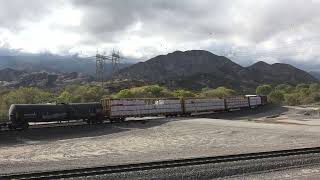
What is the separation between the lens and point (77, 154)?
28.8 m

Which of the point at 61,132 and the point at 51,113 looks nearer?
the point at 61,132

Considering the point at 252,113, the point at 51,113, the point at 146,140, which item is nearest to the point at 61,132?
the point at 51,113

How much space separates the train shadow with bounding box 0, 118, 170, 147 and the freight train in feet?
4.42

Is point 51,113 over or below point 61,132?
over

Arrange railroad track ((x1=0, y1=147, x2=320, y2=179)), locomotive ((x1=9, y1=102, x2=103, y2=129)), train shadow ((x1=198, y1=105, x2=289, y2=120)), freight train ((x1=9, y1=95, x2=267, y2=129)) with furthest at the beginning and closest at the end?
train shadow ((x1=198, y1=105, x2=289, y2=120)) → freight train ((x1=9, y1=95, x2=267, y2=129)) → locomotive ((x1=9, y1=102, x2=103, y2=129)) → railroad track ((x1=0, y1=147, x2=320, y2=179))

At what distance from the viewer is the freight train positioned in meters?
42.1

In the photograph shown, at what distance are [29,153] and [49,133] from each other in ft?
36.3

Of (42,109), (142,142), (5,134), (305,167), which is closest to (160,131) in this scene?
(142,142)

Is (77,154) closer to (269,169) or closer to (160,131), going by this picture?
(269,169)

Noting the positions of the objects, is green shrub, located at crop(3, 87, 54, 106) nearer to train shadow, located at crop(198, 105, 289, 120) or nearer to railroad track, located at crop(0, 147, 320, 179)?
train shadow, located at crop(198, 105, 289, 120)

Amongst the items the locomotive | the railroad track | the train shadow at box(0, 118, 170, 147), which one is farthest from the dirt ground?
the railroad track

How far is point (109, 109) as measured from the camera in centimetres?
5091

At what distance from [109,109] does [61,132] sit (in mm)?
10153

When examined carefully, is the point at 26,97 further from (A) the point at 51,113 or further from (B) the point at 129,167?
(B) the point at 129,167
